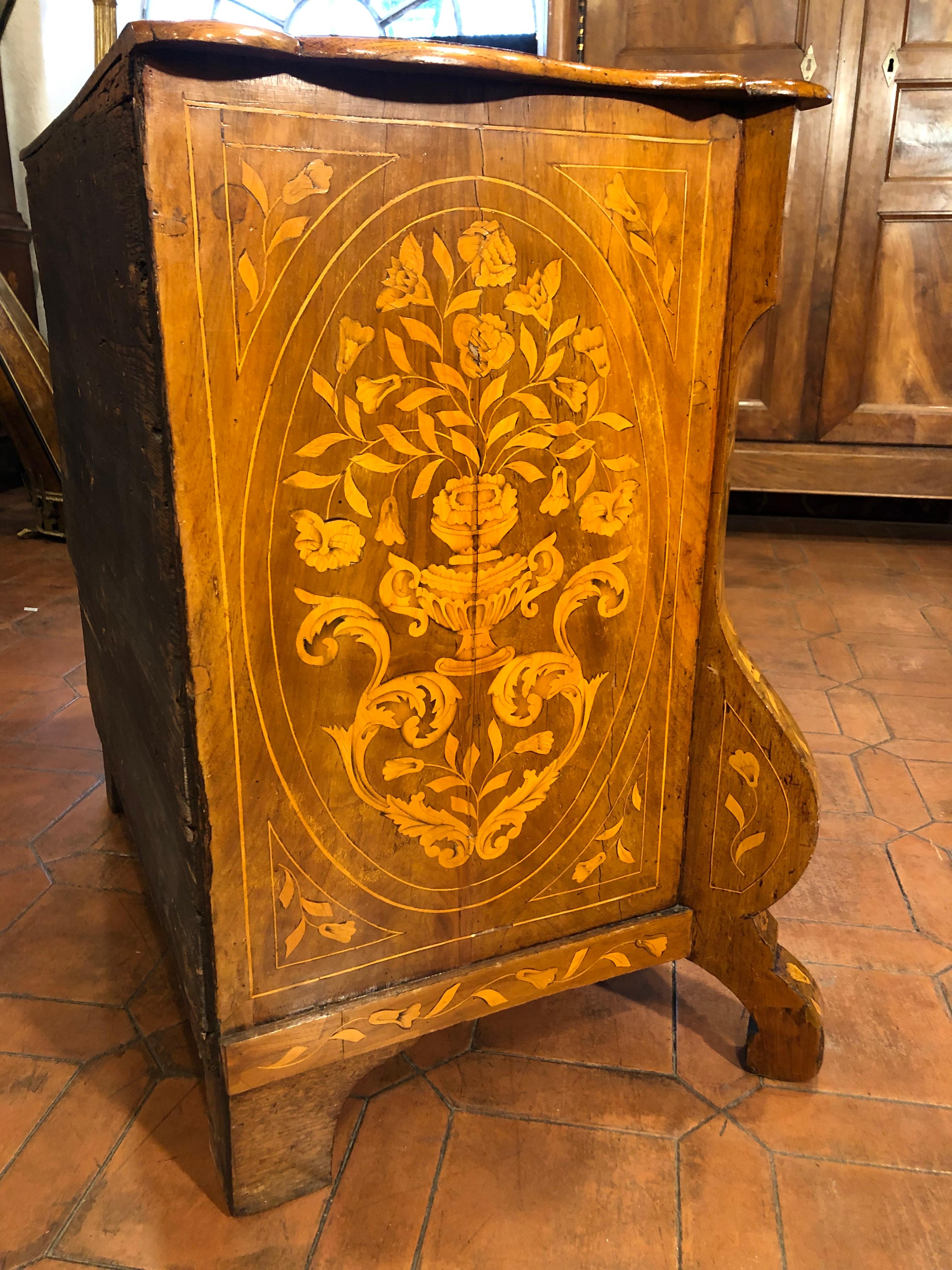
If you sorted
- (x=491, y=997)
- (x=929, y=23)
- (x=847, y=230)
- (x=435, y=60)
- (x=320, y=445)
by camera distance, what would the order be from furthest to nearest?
(x=847, y=230) → (x=929, y=23) → (x=491, y=997) → (x=320, y=445) → (x=435, y=60)

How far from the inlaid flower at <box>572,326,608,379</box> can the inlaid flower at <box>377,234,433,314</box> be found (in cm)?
18

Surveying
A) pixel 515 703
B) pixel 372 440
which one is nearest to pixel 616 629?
pixel 515 703

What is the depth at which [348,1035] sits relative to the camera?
1.20 m

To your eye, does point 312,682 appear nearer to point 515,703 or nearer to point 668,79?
point 515,703

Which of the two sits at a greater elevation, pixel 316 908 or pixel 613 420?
pixel 613 420

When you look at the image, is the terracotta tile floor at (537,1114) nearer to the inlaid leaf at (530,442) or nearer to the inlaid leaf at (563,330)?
the inlaid leaf at (530,442)

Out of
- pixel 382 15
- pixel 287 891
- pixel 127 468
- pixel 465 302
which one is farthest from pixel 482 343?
pixel 382 15

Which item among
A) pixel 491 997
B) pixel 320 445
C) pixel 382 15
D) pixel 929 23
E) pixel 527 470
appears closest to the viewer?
pixel 320 445

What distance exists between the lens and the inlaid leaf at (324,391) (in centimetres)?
95

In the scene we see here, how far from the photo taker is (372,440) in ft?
3.26

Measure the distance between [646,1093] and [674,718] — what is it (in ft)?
1.82

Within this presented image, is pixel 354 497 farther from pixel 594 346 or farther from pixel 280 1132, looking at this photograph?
pixel 280 1132

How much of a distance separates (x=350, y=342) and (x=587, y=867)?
739mm

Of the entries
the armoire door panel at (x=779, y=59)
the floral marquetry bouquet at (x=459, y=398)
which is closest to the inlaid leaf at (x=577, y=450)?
the floral marquetry bouquet at (x=459, y=398)
